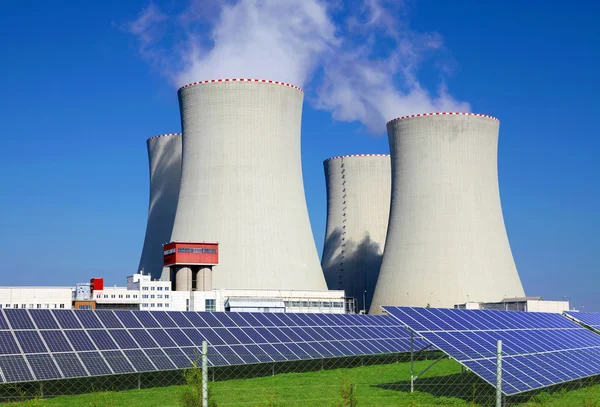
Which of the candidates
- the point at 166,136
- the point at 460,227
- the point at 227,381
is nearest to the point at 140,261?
the point at 166,136

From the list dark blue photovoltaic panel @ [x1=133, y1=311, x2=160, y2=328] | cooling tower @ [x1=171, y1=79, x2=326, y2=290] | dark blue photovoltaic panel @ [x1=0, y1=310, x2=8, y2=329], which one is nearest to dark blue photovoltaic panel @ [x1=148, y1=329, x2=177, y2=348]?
dark blue photovoltaic panel @ [x1=133, y1=311, x2=160, y2=328]

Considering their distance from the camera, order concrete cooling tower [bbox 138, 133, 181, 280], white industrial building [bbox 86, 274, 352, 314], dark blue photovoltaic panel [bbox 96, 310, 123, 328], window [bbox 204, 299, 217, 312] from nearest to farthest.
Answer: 1. dark blue photovoltaic panel [bbox 96, 310, 123, 328]
2. white industrial building [bbox 86, 274, 352, 314]
3. window [bbox 204, 299, 217, 312]
4. concrete cooling tower [bbox 138, 133, 181, 280]

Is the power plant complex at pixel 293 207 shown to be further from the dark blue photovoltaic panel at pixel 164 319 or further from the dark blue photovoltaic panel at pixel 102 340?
the dark blue photovoltaic panel at pixel 102 340

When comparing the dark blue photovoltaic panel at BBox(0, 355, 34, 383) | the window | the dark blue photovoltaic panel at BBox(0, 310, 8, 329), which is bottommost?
the dark blue photovoltaic panel at BBox(0, 355, 34, 383)

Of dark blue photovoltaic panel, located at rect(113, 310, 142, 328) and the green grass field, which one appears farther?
dark blue photovoltaic panel, located at rect(113, 310, 142, 328)

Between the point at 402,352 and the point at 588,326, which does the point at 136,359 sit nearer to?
the point at 402,352

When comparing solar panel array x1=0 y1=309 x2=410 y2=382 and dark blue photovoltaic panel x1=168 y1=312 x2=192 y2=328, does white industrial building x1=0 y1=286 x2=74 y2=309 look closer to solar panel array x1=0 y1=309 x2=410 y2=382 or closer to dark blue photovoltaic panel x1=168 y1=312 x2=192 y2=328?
solar panel array x1=0 y1=309 x2=410 y2=382
